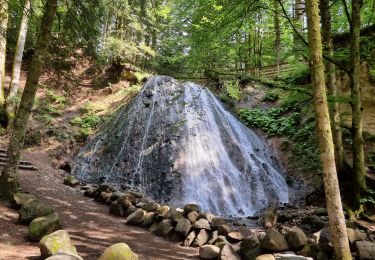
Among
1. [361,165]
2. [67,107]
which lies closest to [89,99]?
[67,107]

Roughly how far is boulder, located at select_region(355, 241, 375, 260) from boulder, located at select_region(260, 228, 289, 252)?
3.04ft

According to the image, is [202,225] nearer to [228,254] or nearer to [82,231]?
[228,254]

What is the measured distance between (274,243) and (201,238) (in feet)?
5.46

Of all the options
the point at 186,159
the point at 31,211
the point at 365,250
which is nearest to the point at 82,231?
the point at 31,211

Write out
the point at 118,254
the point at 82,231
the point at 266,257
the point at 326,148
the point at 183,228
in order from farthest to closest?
the point at 183,228, the point at 82,231, the point at 266,257, the point at 118,254, the point at 326,148

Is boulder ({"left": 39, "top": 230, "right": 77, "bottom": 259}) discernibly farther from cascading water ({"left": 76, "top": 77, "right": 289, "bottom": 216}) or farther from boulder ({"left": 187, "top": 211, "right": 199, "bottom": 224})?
cascading water ({"left": 76, "top": 77, "right": 289, "bottom": 216})

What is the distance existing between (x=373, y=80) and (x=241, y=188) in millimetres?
6091

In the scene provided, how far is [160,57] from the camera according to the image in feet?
74.7

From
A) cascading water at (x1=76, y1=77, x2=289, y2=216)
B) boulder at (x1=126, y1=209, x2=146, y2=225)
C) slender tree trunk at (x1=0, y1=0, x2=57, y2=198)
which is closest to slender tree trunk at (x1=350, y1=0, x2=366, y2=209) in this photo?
cascading water at (x1=76, y1=77, x2=289, y2=216)

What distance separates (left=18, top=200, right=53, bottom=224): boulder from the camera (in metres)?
5.46

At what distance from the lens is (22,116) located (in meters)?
6.74

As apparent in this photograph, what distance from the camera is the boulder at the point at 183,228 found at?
6.27 meters

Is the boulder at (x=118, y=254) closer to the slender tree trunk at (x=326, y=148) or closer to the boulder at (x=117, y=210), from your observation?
the slender tree trunk at (x=326, y=148)

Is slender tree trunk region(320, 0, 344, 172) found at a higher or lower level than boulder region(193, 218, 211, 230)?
higher
